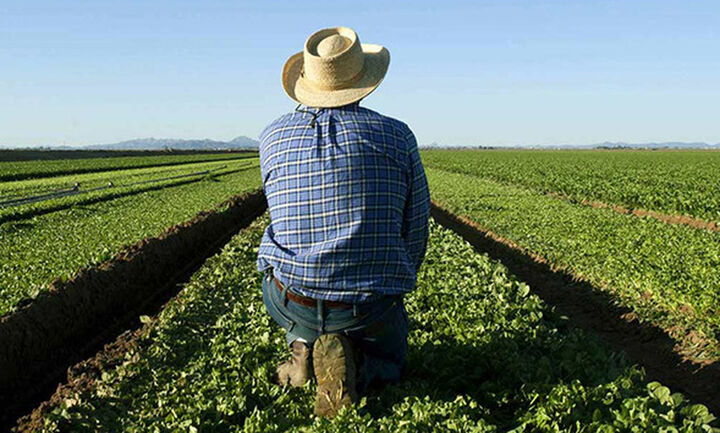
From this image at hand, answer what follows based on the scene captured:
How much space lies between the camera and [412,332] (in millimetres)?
5645

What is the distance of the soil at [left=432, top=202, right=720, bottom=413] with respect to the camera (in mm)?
7094

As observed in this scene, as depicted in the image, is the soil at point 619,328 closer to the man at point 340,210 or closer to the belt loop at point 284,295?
the man at point 340,210

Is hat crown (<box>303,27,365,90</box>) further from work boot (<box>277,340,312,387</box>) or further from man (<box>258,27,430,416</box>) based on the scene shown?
work boot (<box>277,340,312,387</box>)

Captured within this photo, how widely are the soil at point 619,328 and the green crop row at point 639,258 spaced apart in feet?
0.57

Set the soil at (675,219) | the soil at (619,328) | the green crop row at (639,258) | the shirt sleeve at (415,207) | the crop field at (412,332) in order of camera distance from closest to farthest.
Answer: the shirt sleeve at (415,207) → the crop field at (412,332) → the soil at (619,328) → the green crop row at (639,258) → the soil at (675,219)

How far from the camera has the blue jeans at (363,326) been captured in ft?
11.9

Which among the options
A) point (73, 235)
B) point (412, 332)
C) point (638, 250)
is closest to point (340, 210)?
point (412, 332)

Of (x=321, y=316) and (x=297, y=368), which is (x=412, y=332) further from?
(x=321, y=316)

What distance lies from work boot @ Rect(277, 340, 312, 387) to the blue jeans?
0.09 metres

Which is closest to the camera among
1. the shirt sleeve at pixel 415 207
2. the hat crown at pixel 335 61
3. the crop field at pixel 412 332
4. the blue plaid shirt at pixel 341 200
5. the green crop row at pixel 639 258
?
the blue plaid shirt at pixel 341 200

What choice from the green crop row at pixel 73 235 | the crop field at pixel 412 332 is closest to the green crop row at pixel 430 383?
the crop field at pixel 412 332

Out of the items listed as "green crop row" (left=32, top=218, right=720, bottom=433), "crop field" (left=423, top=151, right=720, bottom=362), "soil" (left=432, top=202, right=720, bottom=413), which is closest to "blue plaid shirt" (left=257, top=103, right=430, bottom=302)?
"green crop row" (left=32, top=218, right=720, bottom=433)

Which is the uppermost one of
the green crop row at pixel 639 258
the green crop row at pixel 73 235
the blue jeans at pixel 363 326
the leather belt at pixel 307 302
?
the leather belt at pixel 307 302

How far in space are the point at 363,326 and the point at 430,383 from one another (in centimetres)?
115
